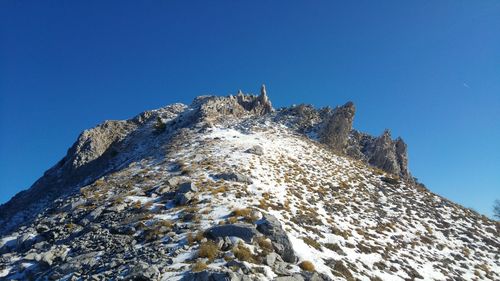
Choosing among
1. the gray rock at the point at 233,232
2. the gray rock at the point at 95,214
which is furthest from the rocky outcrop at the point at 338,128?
the gray rock at the point at 233,232

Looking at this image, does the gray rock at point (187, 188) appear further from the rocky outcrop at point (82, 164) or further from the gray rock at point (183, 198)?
the rocky outcrop at point (82, 164)

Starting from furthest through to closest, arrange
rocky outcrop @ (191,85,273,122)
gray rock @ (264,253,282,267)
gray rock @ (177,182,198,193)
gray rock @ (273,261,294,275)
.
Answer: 1. rocky outcrop @ (191,85,273,122)
2. gray rock @ (177,182,198,193)
3. gray rock @ (264,253,282,267)
4. gray rock @ (273,261,294,275)

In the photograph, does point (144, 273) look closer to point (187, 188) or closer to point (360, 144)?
point (187, 188)

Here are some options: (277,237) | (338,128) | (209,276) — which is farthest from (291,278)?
(338,128)

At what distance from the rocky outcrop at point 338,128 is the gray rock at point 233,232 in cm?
4225

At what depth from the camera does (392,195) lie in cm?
3809

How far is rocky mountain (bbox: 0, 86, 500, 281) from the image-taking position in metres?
16.7

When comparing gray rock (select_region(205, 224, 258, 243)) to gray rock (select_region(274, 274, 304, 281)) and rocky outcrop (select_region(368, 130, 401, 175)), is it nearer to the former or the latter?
gray rock (select_region(274, 274, 304, 281))

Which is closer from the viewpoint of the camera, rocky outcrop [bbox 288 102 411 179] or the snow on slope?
the snow on slope

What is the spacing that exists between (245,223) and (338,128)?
46.4m

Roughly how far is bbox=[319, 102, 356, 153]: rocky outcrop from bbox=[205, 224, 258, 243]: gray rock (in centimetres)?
4225

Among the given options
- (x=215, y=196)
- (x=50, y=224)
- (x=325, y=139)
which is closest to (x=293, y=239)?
(x=215, y=196)

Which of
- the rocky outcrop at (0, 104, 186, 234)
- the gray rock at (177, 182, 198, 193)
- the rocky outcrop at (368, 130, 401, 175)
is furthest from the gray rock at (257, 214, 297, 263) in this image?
the rocky outcrop at (368, 130, 401, 175)

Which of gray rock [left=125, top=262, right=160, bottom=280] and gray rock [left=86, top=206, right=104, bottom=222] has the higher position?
gray rock [left=86, top=206, right=104, bottom=222]
